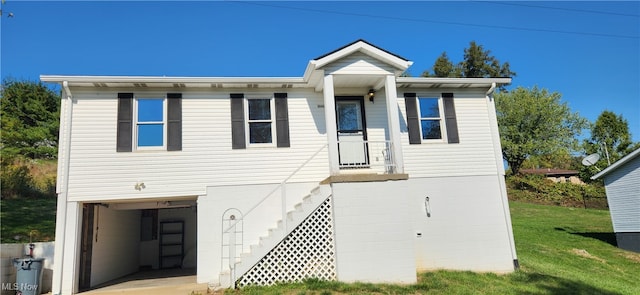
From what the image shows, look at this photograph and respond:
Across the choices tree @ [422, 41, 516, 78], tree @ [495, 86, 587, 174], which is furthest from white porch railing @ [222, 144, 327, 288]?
tree @ [422, 41, 516, 78]

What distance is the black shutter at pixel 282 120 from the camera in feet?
31.2

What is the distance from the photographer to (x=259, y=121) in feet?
31.3

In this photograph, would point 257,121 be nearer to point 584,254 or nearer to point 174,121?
point 174,121

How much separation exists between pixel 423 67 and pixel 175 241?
29.2 m

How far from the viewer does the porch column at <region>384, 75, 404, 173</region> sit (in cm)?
873

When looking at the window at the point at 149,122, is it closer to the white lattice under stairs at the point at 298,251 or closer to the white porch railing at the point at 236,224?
the white porch railing at the point at 236,224

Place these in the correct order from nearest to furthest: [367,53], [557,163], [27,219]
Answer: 1. [367,53]
2. [27,219]
3. [557,163]

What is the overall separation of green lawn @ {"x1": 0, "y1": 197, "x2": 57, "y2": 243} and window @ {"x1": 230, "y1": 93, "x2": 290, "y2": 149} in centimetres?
778

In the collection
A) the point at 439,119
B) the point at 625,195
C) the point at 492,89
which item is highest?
the point at 492,89

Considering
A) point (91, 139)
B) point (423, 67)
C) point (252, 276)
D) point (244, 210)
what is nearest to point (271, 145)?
point (244, 210)

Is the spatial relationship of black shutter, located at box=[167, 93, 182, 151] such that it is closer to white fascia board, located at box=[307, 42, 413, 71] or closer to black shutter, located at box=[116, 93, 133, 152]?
black shutter, located at box=[116, 93, 133, 152]

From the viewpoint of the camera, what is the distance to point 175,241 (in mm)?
13414

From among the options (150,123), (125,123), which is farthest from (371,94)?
(125,123)

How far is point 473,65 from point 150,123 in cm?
3257
